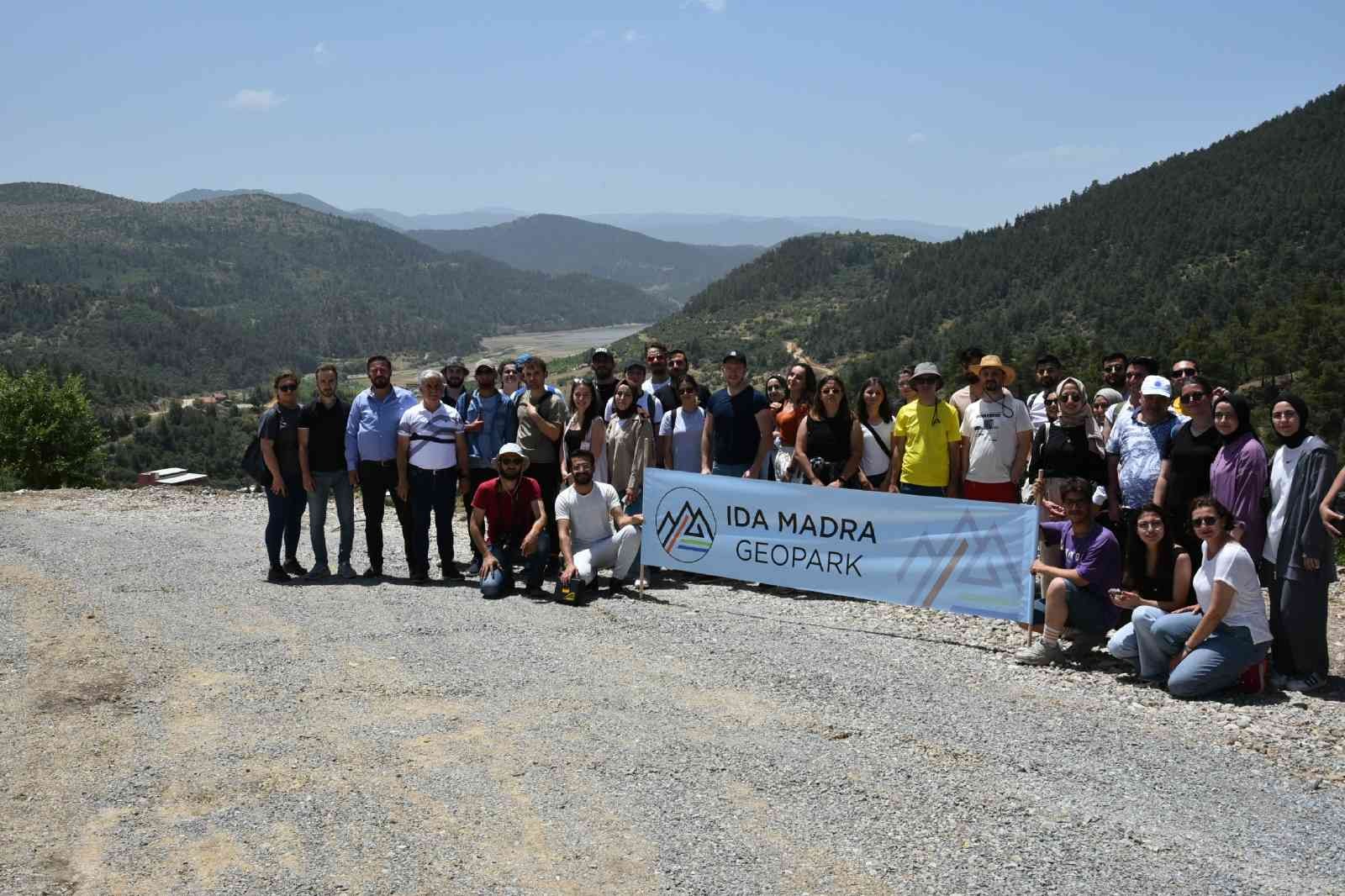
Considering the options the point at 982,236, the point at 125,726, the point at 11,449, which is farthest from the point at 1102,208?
the point at 125,726

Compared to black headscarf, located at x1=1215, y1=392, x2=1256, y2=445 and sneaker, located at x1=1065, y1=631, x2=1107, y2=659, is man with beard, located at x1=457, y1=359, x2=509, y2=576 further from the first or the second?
black headscarf, located at x1=1215, y1=392, x2=1256, y2=445

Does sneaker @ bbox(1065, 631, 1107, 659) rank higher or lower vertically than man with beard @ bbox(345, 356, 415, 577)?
lower

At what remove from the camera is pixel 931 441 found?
9.49 metres

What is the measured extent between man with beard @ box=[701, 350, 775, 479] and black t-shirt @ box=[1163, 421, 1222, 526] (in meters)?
3.59

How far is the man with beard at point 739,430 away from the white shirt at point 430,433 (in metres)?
2.36

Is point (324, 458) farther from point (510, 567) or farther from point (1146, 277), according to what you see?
point (1146, 277)

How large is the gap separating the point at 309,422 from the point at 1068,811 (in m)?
7.54

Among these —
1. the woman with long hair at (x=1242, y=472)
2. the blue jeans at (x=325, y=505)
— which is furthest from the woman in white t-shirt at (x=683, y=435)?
the woman with long hair at (x=1242, y=472)

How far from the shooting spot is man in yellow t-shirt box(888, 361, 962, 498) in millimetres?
9445

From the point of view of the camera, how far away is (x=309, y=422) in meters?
10.4

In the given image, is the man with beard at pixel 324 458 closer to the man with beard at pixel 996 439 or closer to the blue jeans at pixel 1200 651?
the man with beard at pixel 996 439

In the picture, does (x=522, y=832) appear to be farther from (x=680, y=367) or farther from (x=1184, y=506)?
(x=680, y=367)

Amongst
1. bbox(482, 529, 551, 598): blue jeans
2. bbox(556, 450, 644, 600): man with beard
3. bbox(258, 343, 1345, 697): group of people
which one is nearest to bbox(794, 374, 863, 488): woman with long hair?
bbox(258, 343, 1345, 697): group of people

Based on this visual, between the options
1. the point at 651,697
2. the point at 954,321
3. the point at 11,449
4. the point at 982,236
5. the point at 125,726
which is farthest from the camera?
the point at 982,236
